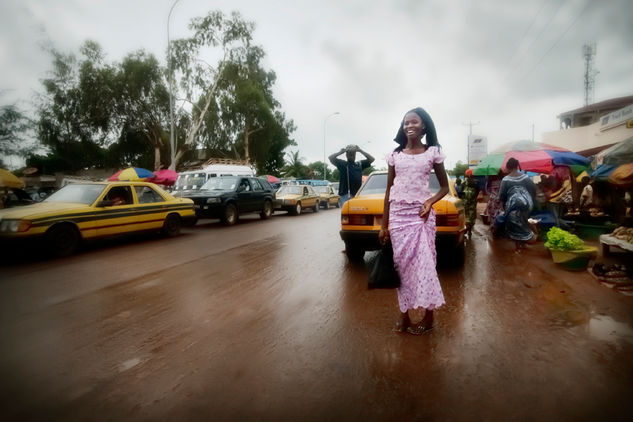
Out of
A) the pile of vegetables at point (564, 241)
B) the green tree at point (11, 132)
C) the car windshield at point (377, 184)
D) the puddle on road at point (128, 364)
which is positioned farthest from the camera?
the green tree at point (11, 132)

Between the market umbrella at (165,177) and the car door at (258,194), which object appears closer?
the car door at (258,194)

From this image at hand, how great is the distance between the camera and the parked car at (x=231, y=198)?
1198 centimetres

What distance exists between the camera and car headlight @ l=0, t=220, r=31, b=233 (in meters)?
6.16

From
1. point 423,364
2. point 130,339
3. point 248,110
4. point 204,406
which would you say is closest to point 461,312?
point 423,364

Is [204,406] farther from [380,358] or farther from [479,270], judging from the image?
[479,270]

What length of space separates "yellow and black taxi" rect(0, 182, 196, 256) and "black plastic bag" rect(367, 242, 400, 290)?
6446mm

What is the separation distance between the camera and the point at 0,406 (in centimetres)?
210

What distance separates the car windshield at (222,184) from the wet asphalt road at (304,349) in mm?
7976

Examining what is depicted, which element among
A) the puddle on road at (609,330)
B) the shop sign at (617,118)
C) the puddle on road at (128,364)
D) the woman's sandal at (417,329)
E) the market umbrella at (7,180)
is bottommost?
the puddle on road at (609,330)

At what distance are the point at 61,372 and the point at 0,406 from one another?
41 cm

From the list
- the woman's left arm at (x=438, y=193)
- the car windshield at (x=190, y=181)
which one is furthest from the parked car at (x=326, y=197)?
the woman's left arm at (x=438, y=193)

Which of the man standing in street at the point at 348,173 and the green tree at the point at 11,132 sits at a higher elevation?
the green tree at the point at 11,132

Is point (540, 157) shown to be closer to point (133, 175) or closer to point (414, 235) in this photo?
point (414, 235)

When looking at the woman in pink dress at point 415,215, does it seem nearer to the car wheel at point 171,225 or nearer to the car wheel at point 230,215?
the car wheel at point 171,225
